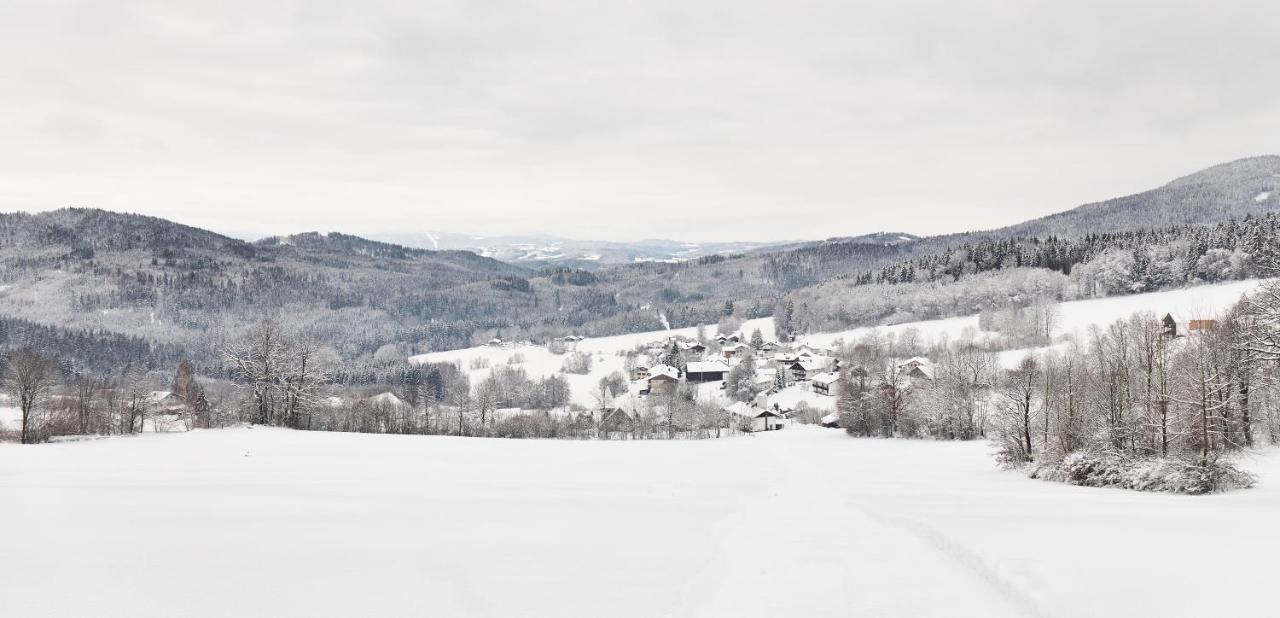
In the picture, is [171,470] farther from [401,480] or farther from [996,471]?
[996,471]

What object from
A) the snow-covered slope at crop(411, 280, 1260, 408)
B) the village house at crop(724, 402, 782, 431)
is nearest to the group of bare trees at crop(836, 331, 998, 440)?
the village house at crop(724, 402, 782, 431)

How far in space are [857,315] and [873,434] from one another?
98.8 m

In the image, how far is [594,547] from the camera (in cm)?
1304

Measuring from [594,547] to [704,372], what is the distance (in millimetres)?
114297

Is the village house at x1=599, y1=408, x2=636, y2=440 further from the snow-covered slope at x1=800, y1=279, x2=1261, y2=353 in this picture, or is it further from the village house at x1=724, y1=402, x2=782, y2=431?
the snow-covered slope at x1=800, y1=279, x2=1261, y2=353

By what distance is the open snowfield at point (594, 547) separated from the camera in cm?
966

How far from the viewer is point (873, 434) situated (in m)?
64.0

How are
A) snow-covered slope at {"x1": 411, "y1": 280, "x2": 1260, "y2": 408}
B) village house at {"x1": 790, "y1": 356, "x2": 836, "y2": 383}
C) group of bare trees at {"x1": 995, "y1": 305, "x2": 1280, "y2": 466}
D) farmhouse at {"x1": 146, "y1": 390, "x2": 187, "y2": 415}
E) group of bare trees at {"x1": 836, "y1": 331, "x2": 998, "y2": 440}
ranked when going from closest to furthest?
group of bare trees at {"x1": 995, "y1": 305, "x2": 1280, "y2": 466} < group of bare trees at {"x1": 836, "y1": 331, "x2": 998, "y2": 440} < farmhouse at {"x1": 146, "y1": 390, "x2": 187, "y2": 415} < snow-covered slope at {"x1": 411, "y1": 280, "x2": 1260, "y2": 408} < village house at {"x1": 790, "y1": 356, "x2": 836, "y2": 383}

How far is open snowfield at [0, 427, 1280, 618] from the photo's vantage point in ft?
31.7

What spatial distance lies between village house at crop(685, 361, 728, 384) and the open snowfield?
100865 millimetres

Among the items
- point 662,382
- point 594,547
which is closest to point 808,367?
point 662,382

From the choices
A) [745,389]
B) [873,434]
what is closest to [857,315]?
[745,389]

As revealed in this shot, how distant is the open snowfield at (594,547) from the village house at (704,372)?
100865 mm

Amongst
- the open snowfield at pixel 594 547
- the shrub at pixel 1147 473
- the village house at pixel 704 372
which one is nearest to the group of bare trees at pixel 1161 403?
the shrub at pixel 1147 473
